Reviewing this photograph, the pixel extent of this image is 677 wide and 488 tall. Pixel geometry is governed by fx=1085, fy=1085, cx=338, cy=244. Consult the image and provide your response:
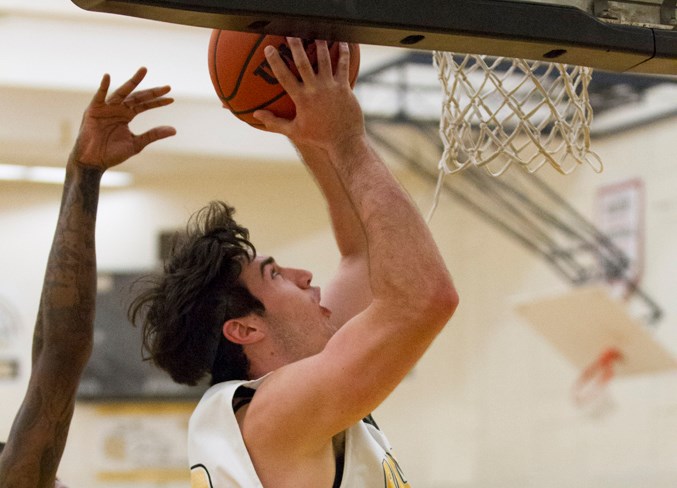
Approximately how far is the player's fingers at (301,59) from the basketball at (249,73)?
83 mm

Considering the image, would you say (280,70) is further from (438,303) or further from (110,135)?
(110,135)

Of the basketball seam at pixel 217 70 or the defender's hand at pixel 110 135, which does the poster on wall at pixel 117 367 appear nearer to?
the defender's hand at pixel 110 135

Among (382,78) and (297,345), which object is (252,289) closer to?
(297,345)

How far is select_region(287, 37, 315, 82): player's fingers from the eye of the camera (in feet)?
5.76

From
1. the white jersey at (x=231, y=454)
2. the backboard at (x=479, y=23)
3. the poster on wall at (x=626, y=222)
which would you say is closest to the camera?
the backboard at (x=479, y=23)

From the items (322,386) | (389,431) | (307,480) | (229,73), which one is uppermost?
(229,73)

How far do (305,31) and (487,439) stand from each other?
7.64m

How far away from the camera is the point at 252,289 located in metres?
2.16

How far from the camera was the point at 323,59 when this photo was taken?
1.80 m

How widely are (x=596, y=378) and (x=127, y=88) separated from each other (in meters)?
6.79

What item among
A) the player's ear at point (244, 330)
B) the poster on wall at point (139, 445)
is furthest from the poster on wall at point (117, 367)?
the player's ear at point (244, 330)

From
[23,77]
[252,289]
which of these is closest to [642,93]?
[23,77]

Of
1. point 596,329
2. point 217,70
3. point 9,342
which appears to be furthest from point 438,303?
point 9,342

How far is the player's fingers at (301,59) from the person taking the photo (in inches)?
69.1
